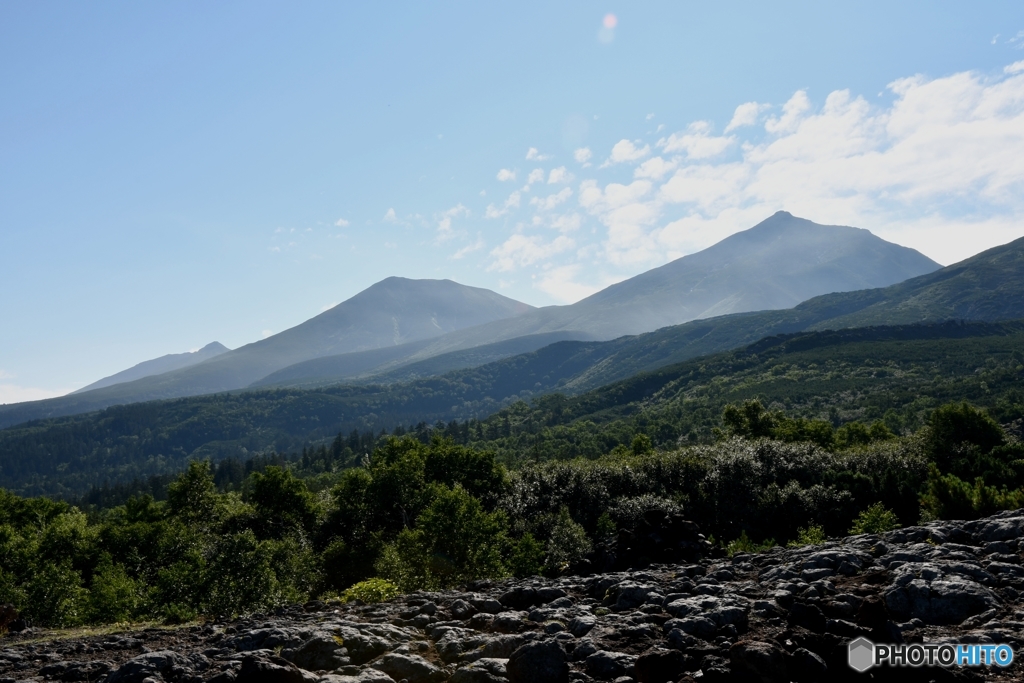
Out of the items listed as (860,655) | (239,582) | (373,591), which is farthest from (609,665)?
(239,582)

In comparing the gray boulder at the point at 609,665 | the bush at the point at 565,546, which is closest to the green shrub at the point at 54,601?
the bush at the point at 565,546

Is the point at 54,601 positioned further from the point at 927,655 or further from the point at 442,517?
the point at 927,655

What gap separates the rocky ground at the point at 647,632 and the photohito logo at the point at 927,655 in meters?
0.21

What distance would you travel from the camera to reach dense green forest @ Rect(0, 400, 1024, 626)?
121 feet

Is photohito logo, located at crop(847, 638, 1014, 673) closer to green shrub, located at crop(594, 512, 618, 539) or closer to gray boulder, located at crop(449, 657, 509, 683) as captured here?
gray boulder, located at crop(449, 657, 509, 683)

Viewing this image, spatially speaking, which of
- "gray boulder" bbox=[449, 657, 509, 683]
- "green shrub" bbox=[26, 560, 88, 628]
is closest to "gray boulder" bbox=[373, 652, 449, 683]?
"gray boulder" bbox=[449, 657, 509, 683]

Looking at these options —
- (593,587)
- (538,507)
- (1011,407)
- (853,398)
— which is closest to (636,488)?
(538,507)

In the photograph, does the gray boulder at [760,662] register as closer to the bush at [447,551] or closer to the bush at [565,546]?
the bush at [447,551]

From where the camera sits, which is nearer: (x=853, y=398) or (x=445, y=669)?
(x=445, y=669)

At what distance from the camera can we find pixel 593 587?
1941 cm

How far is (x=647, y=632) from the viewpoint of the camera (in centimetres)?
1298

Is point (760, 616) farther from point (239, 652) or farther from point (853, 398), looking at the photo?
point (853, 398)

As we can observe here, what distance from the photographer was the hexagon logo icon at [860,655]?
9.77 metres

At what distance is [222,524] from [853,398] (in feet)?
596
